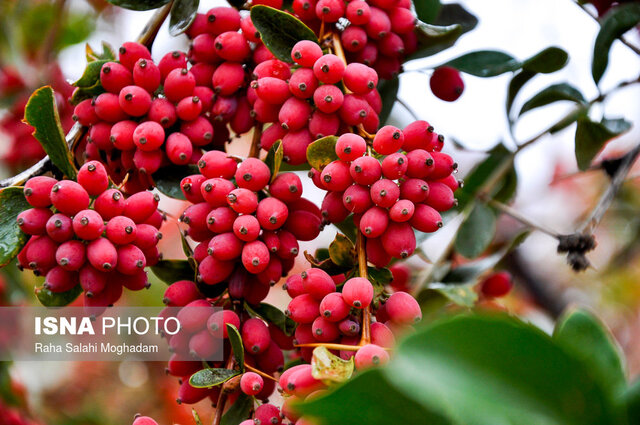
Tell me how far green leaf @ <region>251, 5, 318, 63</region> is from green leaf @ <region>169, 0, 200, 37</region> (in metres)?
0.12

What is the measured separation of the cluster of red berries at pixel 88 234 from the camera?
2.05ft

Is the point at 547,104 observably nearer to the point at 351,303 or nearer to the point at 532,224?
the point at 532,224

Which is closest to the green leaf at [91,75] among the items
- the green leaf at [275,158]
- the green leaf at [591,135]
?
the green leaf at [275,158]

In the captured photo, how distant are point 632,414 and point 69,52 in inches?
73.1

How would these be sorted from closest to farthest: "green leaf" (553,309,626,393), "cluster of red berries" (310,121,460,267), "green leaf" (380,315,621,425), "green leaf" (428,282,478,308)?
"green leaf" (380,315,621,425) → "green leaf" (553,309,626,393) → "cluster of red berries" (310,121,460,267) → "green leaf" (428,282,478,308)

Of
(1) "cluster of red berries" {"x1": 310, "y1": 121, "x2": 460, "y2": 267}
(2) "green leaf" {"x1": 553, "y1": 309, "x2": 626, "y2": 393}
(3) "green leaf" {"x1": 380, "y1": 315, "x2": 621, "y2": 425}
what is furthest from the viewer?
(1) "cluster of red berries" {"x1": 310, "y1": 121, "x2": 460, "y2": 267}

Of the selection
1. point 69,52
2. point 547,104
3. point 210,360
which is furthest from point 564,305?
point 69,52

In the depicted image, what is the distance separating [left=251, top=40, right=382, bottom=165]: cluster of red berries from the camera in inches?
24.5

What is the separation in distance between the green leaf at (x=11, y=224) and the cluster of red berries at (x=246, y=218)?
18cm

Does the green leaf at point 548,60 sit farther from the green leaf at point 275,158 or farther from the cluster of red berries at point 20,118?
the cluster of red berries at point 20,118

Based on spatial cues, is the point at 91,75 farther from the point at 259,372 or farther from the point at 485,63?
the point at 485,63

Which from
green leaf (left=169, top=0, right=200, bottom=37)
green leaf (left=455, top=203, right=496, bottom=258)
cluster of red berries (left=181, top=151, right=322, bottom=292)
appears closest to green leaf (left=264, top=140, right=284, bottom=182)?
cluster of red berries (left=181, top=151, right=322, bottom=292)

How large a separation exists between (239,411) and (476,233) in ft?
1.97

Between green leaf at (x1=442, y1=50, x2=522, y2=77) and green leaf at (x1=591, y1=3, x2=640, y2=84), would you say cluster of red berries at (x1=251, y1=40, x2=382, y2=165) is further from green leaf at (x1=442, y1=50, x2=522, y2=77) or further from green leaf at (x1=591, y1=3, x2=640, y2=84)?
green leaf at (x1=591, y1=3, x2=640, y2=84)
